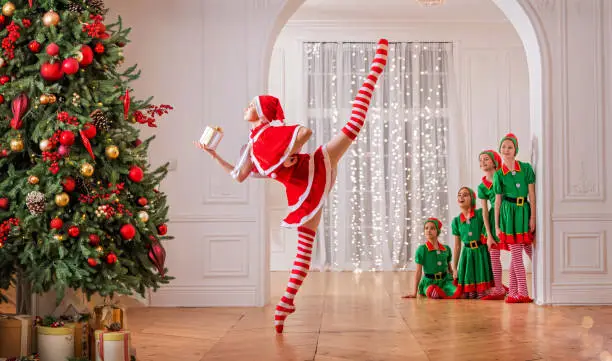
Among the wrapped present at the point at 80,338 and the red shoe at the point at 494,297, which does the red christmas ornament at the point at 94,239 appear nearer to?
the wrapped present at the point at 80,338

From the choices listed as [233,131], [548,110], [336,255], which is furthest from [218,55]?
[336,255]

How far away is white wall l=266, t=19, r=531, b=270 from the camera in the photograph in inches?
378

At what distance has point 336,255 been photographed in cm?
961

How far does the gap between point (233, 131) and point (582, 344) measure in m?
3.01

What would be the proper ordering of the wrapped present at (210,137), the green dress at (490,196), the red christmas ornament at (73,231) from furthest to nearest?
the green dress at (490,196) < the wrapped present at (210,137) < the red christmas ornament at (73,231)

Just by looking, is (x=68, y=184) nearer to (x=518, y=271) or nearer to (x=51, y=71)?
(x=51, y=71)

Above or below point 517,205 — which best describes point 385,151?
above

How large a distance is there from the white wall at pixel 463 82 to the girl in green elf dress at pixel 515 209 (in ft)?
11.2

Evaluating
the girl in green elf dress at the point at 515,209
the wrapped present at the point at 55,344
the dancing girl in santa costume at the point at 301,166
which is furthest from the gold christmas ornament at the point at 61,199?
the girl in green elf dress at the point at 515,209

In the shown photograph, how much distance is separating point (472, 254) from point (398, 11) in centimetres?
381

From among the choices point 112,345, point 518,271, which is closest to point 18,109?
point 112,345

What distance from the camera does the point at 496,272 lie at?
6461 millimetres

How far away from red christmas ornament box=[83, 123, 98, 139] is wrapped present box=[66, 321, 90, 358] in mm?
838

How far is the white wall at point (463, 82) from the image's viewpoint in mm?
9609
